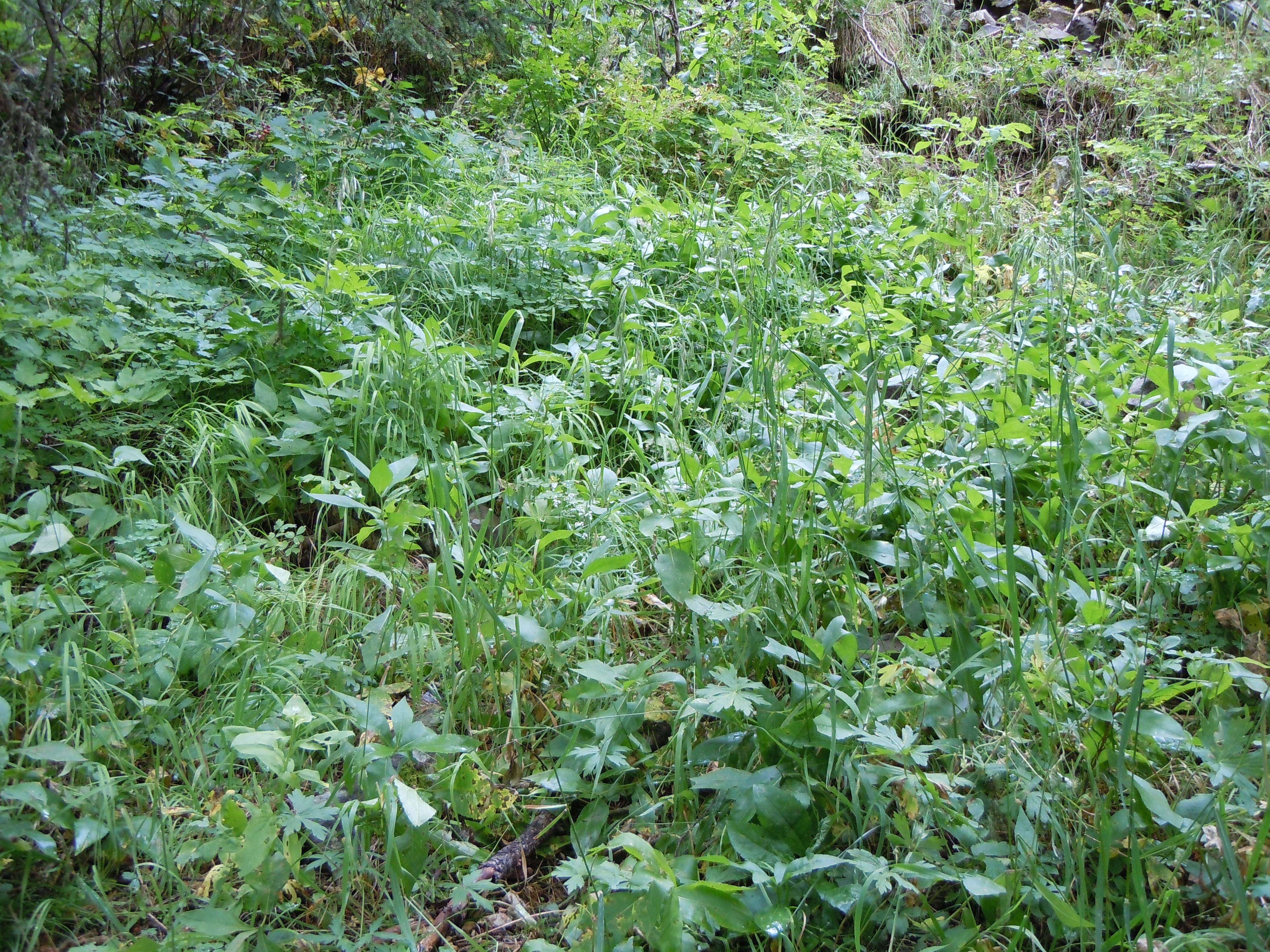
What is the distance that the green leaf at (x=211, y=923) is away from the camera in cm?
128

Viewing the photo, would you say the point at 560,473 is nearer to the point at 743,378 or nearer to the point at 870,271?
the point at 743,378

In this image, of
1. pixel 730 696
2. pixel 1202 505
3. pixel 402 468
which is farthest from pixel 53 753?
pixel 1202 505

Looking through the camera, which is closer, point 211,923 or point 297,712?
point 211,923

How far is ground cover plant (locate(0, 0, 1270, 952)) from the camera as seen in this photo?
1.44 metres

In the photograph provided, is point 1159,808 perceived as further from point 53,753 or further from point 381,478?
point 53,753

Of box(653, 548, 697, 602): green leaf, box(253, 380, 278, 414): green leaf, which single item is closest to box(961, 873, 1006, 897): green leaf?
box(653, 548, 697, 602): green leaf

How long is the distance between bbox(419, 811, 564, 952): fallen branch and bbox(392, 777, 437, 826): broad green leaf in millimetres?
168

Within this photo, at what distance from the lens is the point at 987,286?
12.3ft

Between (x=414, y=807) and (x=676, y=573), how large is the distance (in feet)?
2.32

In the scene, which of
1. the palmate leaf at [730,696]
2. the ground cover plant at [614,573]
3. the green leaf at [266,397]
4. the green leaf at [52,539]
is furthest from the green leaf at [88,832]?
the green leaf at [266,397]

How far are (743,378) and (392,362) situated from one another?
117 cm

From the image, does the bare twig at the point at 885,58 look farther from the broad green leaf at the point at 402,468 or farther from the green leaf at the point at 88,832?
the green leaf at the point at 88,832

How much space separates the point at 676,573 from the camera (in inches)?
72.1

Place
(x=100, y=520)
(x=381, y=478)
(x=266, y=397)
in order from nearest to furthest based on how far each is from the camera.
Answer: (x=381, y=478)
(x=100, y=520)
(x=266, y=397)
